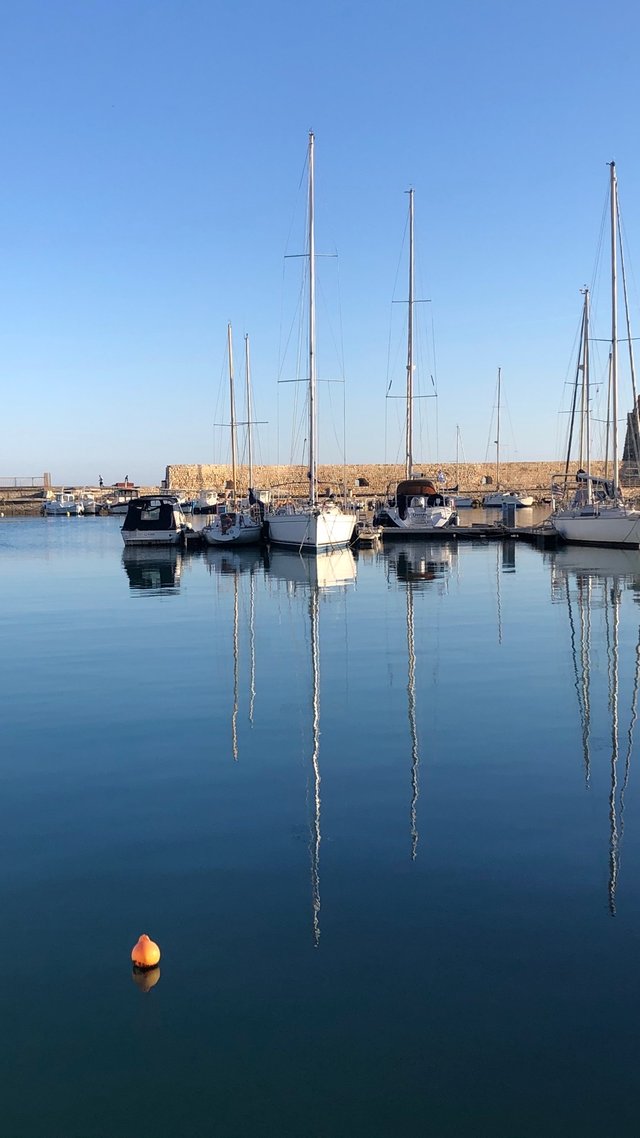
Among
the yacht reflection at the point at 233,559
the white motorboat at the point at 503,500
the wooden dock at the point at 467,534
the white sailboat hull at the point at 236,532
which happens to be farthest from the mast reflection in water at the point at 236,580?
the white motorboat at the point at 503,500

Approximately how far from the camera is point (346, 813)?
8.82 m

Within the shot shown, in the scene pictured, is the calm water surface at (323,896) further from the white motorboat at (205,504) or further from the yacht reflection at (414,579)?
the white motorboat at (205,504)

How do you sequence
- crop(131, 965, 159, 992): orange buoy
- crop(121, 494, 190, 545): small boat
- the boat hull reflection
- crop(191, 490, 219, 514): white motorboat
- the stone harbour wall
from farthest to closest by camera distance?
1. the stone harbour wall
2. crop(191, 490, 219, 514): white motorboat
3. crop(121, 494, 190, 545): small boat
4. the boat hull reflection
5. crop(131, 965, 159, 992): orange buoy

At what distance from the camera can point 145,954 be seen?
596cm

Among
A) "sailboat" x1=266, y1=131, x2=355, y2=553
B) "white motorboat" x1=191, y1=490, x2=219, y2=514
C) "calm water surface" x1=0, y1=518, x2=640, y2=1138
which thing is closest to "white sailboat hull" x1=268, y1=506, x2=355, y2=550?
"sailboat" x1=266, y1=131, x2=355, y2=553

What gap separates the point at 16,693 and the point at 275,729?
15.1ft

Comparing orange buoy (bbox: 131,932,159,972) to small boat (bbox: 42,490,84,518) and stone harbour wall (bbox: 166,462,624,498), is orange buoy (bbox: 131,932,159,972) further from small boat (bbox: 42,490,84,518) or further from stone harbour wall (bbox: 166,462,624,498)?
stone harbour wall (bbox: 166,462,624,498)

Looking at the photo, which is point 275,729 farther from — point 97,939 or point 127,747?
point 97,939

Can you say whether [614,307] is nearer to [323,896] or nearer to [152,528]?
[152,528]

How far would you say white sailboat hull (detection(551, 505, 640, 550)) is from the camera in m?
39.8

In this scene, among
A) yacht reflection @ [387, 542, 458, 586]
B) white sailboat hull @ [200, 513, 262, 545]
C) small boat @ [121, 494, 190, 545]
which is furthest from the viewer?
small boat @ [121, 494, 190, 545]

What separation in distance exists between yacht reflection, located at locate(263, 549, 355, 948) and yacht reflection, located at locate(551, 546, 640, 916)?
2.26m

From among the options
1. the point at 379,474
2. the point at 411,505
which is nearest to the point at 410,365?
the point at 411,505

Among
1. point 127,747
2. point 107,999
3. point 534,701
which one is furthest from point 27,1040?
point 534,701
